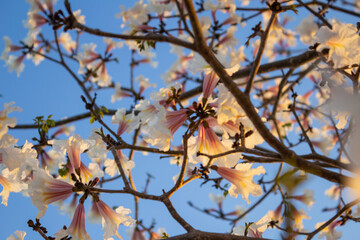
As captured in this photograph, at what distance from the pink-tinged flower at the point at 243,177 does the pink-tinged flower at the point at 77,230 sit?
88cm

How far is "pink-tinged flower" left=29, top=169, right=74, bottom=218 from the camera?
1.93 meters

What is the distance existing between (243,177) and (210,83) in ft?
2.05

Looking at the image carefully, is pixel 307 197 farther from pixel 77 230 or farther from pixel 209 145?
pixel 77 230

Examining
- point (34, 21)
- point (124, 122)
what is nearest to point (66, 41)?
point (34, 21)

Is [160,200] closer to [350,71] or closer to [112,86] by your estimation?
[350,71]

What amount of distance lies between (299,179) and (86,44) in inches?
208

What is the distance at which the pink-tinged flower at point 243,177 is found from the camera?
6.61 ft

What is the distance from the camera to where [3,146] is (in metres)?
2.13

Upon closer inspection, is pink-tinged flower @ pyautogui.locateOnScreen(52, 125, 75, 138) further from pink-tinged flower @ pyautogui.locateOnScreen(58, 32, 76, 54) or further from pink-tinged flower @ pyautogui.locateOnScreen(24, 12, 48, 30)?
pink-tinged flower @ pyautogui.locateOnScreen(58, 32, 76, 54)

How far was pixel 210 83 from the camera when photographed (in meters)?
2.07

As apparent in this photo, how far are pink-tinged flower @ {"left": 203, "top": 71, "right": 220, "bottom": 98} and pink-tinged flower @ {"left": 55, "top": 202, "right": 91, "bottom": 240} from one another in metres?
1.06

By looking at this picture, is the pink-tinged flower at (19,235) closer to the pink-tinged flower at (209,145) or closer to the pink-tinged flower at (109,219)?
the pink-tinged flower at (109,219)

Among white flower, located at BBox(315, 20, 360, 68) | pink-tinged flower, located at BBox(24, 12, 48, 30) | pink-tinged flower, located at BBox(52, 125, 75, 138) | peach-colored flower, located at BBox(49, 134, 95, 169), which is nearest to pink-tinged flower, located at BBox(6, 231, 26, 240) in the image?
peach-colored flower, located at BBox(49, 134, 95, 169)

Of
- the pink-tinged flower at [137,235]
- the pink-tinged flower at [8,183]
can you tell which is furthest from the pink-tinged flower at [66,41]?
the pink-tinged flower at [8,183]
